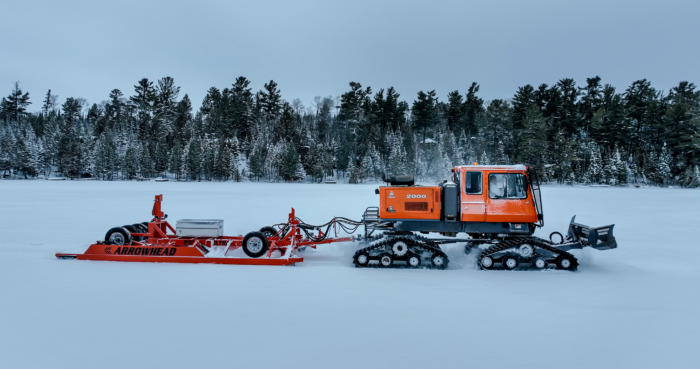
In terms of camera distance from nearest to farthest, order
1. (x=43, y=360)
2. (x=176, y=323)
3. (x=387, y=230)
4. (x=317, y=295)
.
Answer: (x=43, y=360) → (x=176, y=323) → (x=317, y=295) → (x=387, y=230)

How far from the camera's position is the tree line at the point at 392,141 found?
54188mm

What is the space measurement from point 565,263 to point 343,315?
5.40m

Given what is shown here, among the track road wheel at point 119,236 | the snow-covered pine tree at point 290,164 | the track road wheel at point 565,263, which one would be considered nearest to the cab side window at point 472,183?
the track road wheel at point 565,263

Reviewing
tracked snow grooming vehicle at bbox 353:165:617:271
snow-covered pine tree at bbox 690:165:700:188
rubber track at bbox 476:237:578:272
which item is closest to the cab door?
tracked snow grooming vehicle at bbox 353:165:617:271

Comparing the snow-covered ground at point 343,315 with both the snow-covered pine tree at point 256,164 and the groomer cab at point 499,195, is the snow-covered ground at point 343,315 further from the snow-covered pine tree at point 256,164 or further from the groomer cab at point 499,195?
the snow-covered pine tree at point 256,164

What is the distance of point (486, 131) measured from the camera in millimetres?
64688

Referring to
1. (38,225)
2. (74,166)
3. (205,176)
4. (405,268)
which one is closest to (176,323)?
(405,268)

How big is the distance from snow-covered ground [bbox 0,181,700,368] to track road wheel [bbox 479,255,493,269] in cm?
23

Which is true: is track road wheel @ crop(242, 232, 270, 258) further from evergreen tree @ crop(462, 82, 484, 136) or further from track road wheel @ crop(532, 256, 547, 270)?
evergreen tree @ crop(462, 82, 484, 136)

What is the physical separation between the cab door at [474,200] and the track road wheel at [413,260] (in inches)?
54.7

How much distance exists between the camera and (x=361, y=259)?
777 cm

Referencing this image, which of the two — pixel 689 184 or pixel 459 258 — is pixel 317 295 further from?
pixel 689 184

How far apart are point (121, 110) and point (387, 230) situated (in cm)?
9878

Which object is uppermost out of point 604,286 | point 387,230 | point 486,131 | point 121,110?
point 121,110
